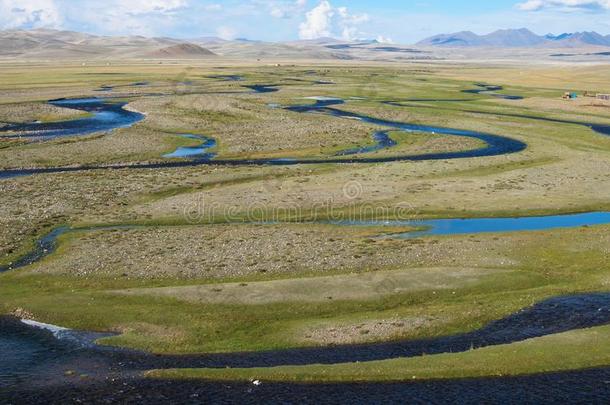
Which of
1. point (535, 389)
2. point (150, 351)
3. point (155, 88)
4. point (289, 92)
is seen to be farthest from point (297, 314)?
point (155, 88)

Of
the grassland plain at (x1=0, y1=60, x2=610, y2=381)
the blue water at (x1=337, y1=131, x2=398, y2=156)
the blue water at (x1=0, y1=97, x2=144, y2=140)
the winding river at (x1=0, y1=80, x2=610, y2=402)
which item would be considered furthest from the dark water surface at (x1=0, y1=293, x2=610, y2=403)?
the blue water at (x1=0, y1=97, x2=144, y2=140)

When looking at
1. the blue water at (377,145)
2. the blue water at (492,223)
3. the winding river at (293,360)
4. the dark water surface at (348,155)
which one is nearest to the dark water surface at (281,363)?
the winding river at (293,360)

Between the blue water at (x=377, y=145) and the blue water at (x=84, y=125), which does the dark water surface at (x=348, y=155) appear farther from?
the blue water at (x=377, y=145)

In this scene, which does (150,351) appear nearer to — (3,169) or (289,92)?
(3,169)

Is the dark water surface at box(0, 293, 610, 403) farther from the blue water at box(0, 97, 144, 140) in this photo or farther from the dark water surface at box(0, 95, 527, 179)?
the blue water at box(0, 97, 144, 140)

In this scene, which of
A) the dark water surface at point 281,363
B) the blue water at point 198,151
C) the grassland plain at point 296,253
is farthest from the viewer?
the blue water at point 198,151

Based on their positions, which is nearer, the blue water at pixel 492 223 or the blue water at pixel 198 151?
the blue water at pixel 492 223

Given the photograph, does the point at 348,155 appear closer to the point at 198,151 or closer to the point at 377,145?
the point at 377,145
